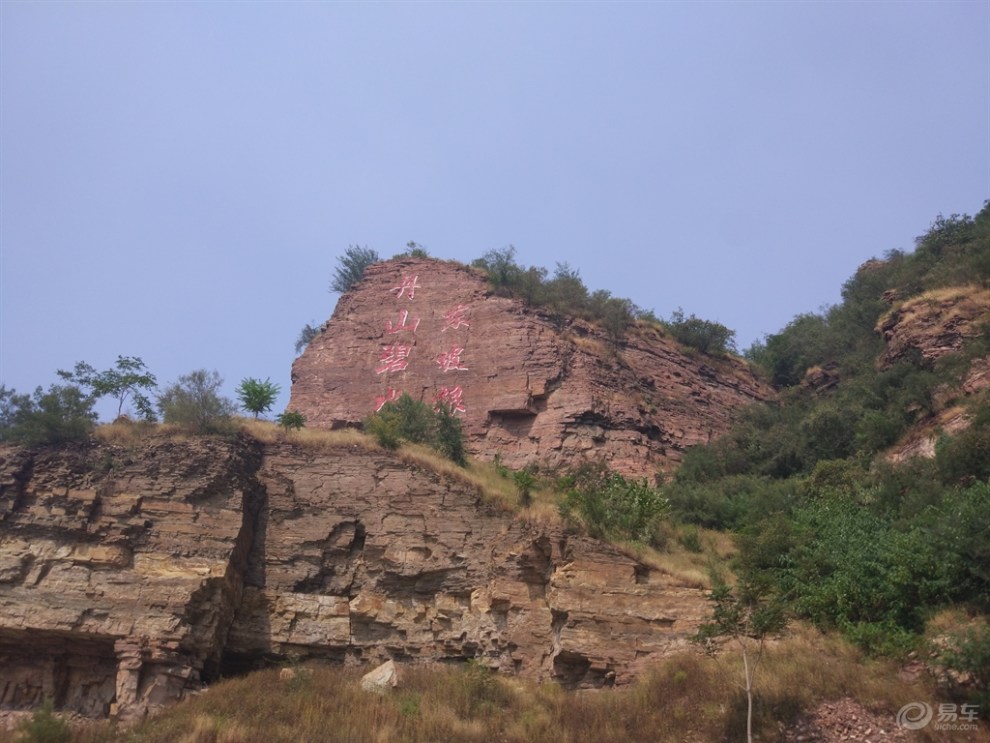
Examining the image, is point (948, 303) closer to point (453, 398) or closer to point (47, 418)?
point (453, 398)

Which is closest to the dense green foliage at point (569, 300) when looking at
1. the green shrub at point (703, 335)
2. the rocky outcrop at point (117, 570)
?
the green shrub at point (703, 335)

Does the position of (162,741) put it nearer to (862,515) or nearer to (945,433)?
(862,515)

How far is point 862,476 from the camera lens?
22.3 meters

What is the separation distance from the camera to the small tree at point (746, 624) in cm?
1452

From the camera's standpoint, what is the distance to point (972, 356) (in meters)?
23.3

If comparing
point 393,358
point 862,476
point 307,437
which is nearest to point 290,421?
point 307,437

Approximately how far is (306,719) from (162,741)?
2384 millimetres

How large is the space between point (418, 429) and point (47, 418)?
9427 millimetres

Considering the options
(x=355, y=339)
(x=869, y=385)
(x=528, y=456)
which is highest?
(x=355, y=339)

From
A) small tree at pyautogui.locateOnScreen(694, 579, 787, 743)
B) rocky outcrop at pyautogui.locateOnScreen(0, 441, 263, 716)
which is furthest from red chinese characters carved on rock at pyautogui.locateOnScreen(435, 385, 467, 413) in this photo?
small tree at pyautogui.locateOnScreen(694, 579, 787, 743)

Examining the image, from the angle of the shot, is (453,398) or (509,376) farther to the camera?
(453,398)

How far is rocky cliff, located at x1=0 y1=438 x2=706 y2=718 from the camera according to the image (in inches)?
663

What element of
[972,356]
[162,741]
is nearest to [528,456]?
[972,356]
